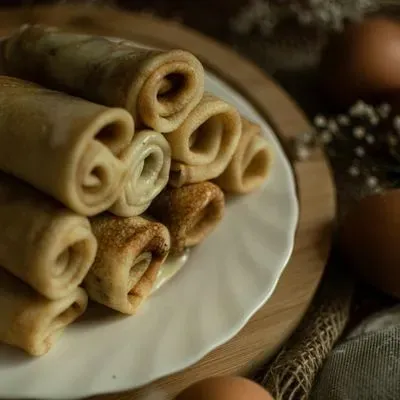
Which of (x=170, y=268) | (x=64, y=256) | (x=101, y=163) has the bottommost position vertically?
(x=170, y=268)

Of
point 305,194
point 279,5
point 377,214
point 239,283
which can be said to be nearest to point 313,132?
point 305,194

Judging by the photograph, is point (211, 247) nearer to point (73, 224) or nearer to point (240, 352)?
point (240, 352)

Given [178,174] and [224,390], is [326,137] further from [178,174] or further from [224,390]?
[224,390]

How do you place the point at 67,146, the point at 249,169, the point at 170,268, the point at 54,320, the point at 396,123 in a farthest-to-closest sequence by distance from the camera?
1. the point at 396,123
2. the point at 249,169
3. the point at 170,268
4. the point at 54,320
5. the point at 67,146

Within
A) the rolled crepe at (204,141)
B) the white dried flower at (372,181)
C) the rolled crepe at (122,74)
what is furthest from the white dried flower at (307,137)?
the rolled crepe at (122,74)

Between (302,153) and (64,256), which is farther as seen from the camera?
(302,153)

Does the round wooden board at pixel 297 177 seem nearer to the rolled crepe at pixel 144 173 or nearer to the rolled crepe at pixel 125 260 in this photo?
the rolled crepe at pixel 125 260

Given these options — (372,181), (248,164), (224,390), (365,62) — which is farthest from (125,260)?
(365,62)
